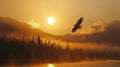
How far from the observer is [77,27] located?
35.9 meters
